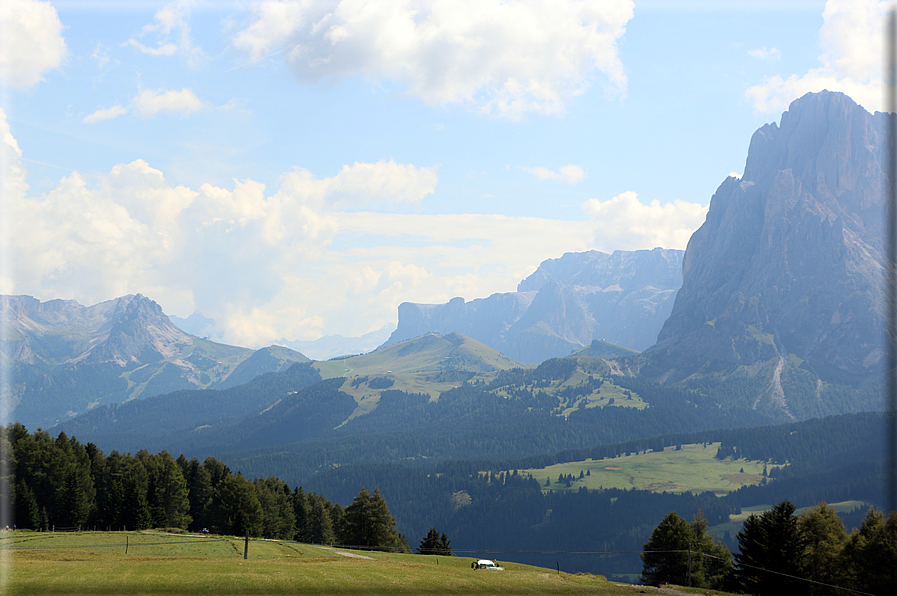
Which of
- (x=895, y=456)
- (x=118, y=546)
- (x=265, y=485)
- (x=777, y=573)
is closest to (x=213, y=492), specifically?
(x=265, y=485)

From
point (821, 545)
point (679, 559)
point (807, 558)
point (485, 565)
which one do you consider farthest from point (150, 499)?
point (821, 545)

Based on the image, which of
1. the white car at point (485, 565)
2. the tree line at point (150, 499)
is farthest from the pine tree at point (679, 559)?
the tree line at point (150, 499)

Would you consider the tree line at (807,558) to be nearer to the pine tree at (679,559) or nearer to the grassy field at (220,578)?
the pine tree at (679,559)

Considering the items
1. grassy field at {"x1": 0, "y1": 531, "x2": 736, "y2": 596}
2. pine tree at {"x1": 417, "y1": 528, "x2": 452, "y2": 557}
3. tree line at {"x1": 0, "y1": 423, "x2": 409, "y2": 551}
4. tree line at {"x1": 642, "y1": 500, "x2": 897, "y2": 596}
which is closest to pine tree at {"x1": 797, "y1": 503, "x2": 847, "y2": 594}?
tree line at {"x1": 642, "y1": 500, "x2": 897, "y2": 596}

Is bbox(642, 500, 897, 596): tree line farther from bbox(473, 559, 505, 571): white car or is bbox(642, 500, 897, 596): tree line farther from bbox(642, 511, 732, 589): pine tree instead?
bbox(473, 559, 505, 571): white car

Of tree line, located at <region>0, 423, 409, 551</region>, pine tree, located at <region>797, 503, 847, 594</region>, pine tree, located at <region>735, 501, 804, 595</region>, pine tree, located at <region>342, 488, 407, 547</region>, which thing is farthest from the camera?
pine tree, located at <region>342, 488, 407, 547</region>

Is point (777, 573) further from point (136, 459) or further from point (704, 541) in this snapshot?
point (136, 459)

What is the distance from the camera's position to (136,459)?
13725 centimetres

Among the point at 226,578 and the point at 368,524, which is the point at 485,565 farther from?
the point at 368,524

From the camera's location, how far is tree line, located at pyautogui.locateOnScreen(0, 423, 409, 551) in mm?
109125

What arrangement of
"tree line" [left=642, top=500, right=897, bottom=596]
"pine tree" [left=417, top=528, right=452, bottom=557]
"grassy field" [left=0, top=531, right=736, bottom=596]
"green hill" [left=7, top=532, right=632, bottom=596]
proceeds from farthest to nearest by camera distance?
"pine tree" [left=417, top=528, right=452, bottom=557] → "tree line" [left=642, top=500, right=897, bottom=596] → "green hill" [left=7, top=532, right=632, bottom=596] → "grassy field" [left=0, top=531, right=736, bottom=596]

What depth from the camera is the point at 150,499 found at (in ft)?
390

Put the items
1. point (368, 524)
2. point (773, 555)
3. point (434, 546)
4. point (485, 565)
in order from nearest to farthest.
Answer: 1. point (773, 555)
2. point (485, 565)
3. point (368, 524)
4. point (434, 546)

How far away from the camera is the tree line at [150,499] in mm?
109125
